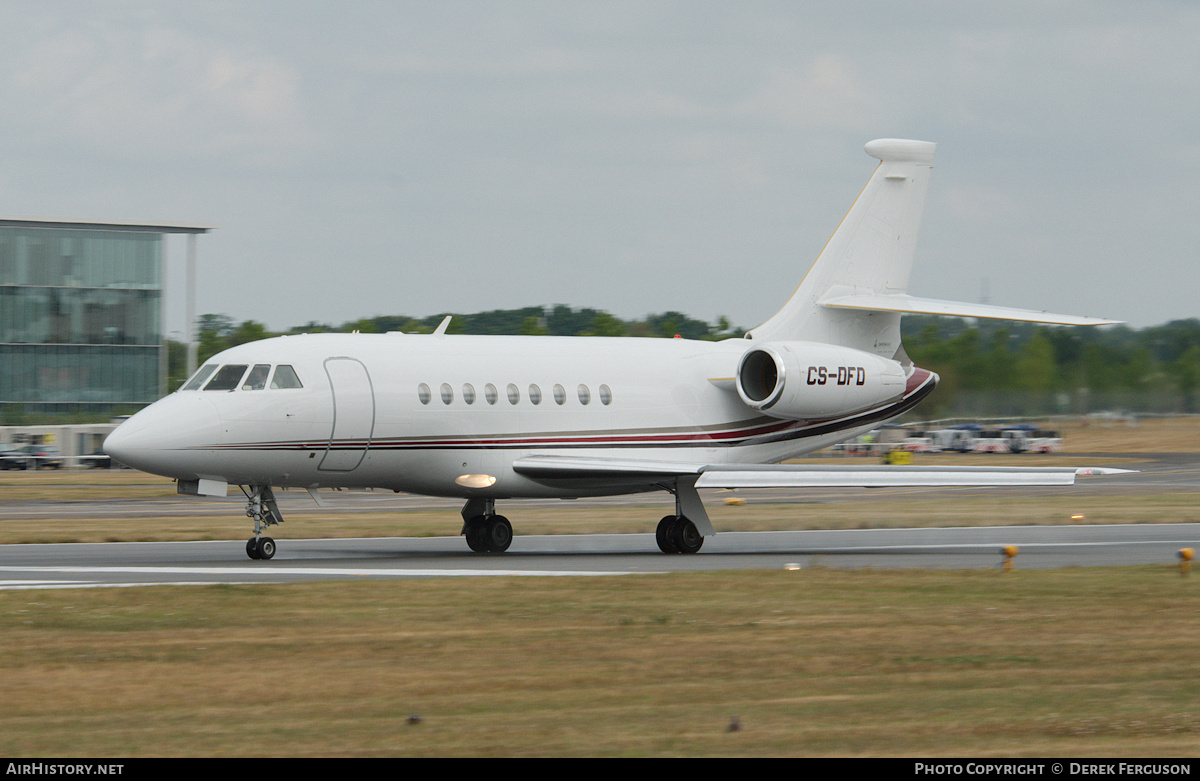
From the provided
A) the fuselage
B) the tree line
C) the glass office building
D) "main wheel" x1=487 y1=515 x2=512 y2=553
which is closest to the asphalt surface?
"main wheel" x1=487 y1=515 x2=512 y2=553

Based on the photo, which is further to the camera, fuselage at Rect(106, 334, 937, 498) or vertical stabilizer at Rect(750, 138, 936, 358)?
vertical stabilizer at Rect(750, 138, 936, 358)

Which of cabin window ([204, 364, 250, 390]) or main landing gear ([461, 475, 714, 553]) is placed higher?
cabin window ([204, 364, 250, 390])

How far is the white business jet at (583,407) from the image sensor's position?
21.2 meters

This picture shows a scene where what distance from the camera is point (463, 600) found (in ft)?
51.4

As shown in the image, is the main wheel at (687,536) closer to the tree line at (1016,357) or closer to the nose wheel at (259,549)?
the nose wheel at (259,549)

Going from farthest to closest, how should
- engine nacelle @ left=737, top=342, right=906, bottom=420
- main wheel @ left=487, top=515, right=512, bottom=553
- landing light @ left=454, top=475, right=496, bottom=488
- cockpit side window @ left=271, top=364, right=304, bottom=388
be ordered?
engine nacelle @ left=737, top=342, right=906, bottom=420
main wheel @ left=487, top=515, right=512, bottom=553
landing light @ left=454, top=475, right=496, bottom=488
cockpit side window @ left=271, top=364, right=304, bottom=388

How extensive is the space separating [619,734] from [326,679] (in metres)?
2.94

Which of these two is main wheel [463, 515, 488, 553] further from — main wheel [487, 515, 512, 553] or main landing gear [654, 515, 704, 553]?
main landing gear [654, 515, 704, 553]

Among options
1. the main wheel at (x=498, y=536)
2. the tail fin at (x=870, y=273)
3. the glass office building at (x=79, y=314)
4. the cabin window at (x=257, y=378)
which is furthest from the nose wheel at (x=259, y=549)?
the glass office building at (x=79, y=314)

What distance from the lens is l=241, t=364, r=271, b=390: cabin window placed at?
2119cm

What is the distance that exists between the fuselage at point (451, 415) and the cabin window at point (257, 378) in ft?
0.07

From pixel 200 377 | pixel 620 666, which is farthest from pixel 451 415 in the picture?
pixel 620 666

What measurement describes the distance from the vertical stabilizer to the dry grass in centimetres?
1167
